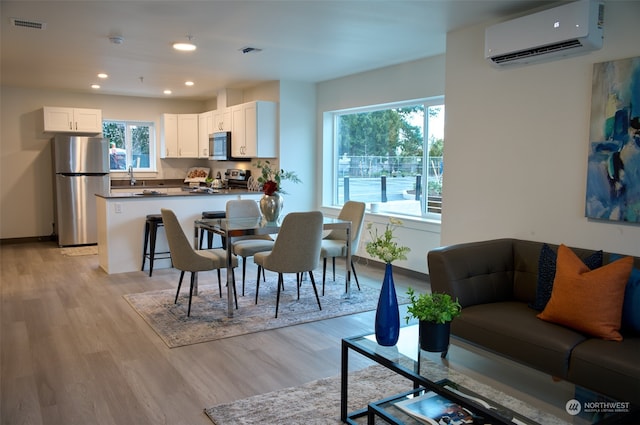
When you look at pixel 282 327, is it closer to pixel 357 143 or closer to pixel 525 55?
pixel 525 55

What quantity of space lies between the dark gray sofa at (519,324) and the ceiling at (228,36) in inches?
71.2

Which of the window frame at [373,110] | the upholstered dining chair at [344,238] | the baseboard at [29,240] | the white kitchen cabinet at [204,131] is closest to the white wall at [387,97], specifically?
the window frame at [373,110]

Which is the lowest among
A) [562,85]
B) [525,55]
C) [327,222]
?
[327,222]

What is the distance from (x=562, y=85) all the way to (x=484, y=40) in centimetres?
78

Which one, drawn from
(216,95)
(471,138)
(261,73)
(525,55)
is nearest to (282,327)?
(471,138)

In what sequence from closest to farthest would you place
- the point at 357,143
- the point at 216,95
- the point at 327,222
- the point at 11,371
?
the point at 11,371 → the point at 327,222 → the point at 357,143 → the point at 216,95

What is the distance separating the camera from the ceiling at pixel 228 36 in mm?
3678

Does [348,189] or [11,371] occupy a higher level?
[348,189]

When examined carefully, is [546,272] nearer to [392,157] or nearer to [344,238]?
[344,238]

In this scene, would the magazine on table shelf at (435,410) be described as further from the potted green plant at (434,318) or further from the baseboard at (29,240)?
the baseboard at (29,240)

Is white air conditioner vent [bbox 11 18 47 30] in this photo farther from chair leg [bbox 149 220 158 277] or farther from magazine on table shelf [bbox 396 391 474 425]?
magazine on table shelf [bbox 396 391 474 425]

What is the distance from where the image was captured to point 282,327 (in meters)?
4.02

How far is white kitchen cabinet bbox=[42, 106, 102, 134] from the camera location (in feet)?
25.4

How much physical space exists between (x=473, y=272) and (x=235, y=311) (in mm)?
2148
